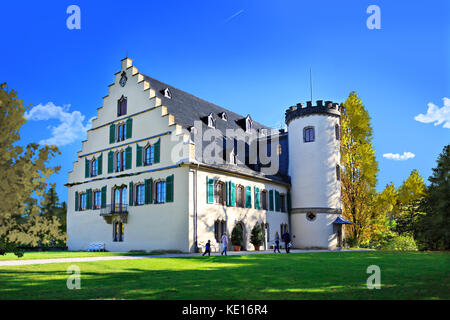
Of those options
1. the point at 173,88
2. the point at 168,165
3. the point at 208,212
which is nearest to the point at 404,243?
the point at 208,212

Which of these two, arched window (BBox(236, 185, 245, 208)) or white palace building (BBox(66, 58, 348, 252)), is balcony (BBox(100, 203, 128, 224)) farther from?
arched window (BBox(236, 185, 245, 208))

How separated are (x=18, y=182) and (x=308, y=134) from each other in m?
30.3

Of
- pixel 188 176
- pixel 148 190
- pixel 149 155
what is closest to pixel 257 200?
pixel 188 176

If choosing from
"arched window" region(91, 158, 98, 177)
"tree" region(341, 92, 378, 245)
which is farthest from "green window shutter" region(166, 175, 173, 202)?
"tree" region(341, 92, 378, 245)

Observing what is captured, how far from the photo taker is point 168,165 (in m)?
29.7

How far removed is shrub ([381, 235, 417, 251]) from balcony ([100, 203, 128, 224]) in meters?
23.3

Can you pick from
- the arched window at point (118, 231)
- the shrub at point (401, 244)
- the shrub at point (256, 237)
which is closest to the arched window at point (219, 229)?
the shrub at point (256, 237)

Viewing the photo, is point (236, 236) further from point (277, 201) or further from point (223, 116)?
point (223, 116)

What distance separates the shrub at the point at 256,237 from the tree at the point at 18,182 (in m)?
23.0

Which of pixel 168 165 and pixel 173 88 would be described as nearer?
pixel 168 165
